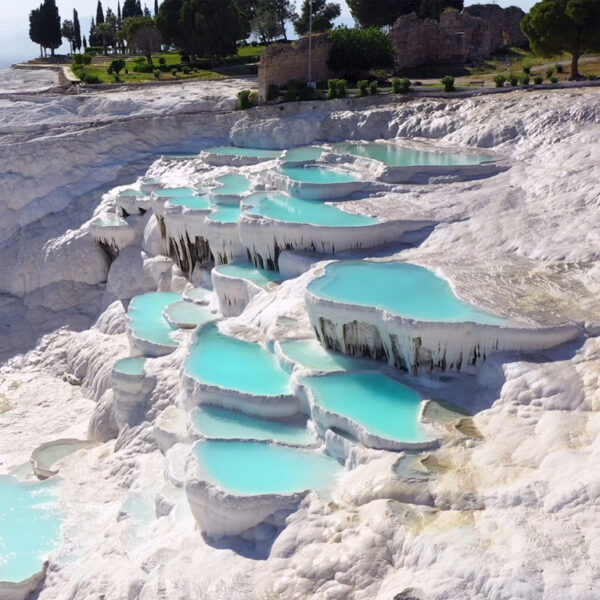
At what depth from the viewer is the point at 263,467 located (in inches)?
323

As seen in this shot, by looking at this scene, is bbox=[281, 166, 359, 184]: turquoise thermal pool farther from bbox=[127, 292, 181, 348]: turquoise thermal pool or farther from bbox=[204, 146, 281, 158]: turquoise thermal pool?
bbox=[127, 292, 181, 348]: turquoise thermal pool

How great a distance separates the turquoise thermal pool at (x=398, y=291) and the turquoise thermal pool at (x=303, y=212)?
188 cm

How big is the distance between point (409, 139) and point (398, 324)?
33.6ft

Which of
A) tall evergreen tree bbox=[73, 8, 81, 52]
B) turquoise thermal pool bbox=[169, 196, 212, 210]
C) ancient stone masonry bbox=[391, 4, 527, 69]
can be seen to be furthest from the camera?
tall evergreen tree bbox=[73, 8, 81, 52]

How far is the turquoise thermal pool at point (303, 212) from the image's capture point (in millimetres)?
13547

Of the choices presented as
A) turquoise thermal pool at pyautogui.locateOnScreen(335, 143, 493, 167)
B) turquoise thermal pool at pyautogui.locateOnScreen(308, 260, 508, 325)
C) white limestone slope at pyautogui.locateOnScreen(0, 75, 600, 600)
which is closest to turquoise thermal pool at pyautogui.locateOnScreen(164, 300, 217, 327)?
white limestone slope at pyautogui.locateOnScreen(0, 75, 600, 600)

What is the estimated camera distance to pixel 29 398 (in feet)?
50.1

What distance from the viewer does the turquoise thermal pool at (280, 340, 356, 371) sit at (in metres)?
9.84

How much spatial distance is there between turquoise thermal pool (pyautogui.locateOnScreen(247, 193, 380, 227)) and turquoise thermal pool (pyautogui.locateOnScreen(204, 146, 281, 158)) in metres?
4.38

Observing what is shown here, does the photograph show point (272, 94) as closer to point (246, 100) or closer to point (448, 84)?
point (246, 100)

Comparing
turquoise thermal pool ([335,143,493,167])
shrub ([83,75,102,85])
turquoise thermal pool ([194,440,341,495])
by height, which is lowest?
turquoise thermal pool ([194,440,341,495])

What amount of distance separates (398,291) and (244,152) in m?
10.8

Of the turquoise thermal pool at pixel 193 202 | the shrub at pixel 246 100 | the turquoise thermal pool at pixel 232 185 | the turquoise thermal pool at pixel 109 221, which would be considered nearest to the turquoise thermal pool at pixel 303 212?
the turquoise thermal pool at pixel 232 185

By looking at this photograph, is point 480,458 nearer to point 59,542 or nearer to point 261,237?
point 59,542
